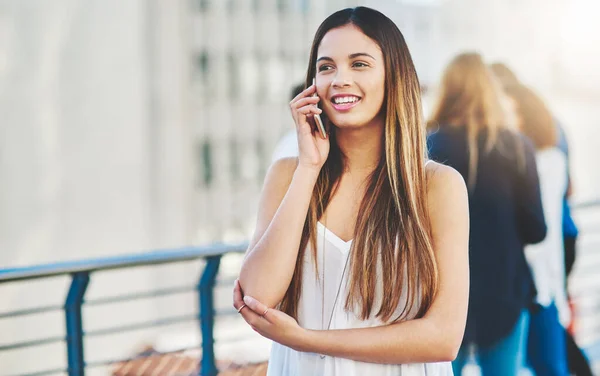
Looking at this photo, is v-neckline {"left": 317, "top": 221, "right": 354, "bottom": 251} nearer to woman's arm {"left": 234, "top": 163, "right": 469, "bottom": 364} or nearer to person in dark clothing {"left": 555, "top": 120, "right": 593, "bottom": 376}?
woman's arm {"left": 234, "top": 163, "right": 469, "bottom": 364}

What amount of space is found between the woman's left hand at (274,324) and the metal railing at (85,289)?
4.57 feet

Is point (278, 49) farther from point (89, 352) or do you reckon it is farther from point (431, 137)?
point (431, 137)

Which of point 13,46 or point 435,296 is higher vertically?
point 13,46

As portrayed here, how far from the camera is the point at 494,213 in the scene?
110 inches

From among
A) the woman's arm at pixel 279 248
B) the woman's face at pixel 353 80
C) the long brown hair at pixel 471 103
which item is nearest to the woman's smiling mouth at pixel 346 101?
the woman's face at pixel 353 80

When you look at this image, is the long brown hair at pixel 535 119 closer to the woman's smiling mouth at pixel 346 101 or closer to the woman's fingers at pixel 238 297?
the woman's smiling mouth at pixel 346 101

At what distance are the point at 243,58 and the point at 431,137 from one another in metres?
30.6

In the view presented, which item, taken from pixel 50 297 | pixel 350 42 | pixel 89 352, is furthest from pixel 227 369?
pixel 89 352

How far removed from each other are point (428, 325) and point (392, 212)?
0.25m

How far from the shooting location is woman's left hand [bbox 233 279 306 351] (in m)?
1.41

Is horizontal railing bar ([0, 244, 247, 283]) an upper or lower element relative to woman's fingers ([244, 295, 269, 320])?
lower

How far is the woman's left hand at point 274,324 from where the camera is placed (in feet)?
4.62

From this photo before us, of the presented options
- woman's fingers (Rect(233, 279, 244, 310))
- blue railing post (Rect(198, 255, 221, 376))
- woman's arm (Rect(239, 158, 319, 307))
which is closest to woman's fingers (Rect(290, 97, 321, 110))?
woman's arm (Rect(239, 158, 319, 307))

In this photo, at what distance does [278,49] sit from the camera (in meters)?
33.5
